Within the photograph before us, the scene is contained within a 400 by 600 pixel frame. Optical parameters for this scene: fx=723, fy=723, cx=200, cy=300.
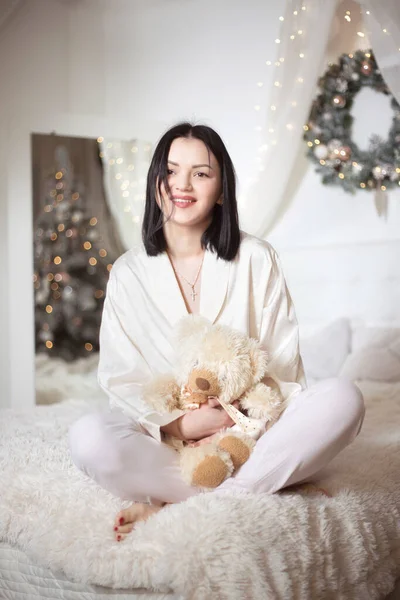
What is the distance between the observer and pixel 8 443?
224 centimetres

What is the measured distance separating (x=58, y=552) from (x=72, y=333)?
3.39 meters

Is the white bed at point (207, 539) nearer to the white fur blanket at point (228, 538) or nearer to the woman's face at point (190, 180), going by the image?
the white fur blanket at point (228, 538)

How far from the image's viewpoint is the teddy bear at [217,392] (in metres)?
1.62

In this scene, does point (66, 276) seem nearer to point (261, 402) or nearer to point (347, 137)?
point (347, 137)

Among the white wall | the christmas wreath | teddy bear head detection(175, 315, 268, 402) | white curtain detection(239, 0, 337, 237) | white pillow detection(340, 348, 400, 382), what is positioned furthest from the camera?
the white wall

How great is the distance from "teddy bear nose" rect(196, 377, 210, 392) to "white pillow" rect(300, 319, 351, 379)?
176 centimetres

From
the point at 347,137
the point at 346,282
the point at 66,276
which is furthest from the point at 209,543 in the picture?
the point at 66,276

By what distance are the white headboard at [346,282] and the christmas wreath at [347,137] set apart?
332 mm

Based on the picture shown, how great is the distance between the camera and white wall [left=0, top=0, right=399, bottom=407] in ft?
11.9

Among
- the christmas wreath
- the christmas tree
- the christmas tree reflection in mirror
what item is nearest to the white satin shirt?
the christmas wreath

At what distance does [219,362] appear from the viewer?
1640 millimetres

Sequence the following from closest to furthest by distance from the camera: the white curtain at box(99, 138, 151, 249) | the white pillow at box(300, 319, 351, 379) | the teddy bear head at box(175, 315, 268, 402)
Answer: the teddy bear head at box(175, 315, 268, 402), the white pillow at box(300, 319, 351, 379), the white curtain at box(99, 138, 151, 249)

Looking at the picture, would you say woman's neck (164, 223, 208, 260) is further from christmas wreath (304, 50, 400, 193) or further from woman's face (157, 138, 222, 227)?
christmas wreath (304, 50, 400, 193)

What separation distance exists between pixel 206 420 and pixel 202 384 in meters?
0.10
